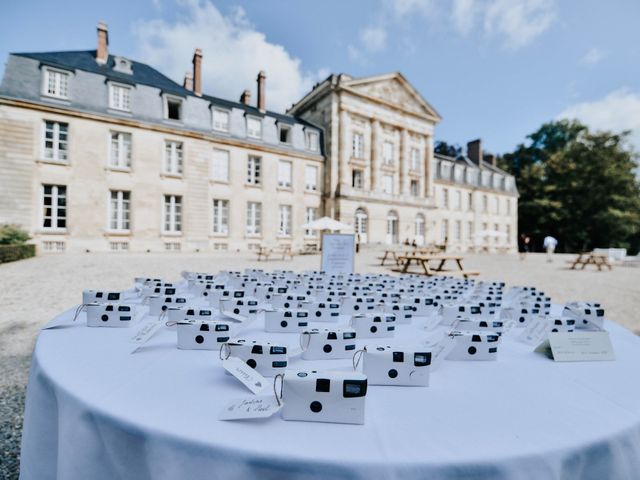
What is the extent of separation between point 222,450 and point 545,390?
1164 mm

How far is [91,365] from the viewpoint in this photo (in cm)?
129

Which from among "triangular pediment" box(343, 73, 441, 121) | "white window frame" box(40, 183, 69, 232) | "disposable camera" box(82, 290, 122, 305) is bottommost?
"disposable camera" box(82, 290, 122, 305)

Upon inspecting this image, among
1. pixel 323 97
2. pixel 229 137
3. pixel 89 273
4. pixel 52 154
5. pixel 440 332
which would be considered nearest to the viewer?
pixel 440 332

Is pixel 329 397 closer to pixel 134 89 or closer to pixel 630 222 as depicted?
pixel 134 89

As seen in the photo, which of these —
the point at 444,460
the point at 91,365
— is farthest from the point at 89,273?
the point at 444,460

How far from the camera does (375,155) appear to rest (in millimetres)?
24750

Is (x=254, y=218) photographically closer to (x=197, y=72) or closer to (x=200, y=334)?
(x=197, y=72)

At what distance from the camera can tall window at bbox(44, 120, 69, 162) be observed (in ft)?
48.1

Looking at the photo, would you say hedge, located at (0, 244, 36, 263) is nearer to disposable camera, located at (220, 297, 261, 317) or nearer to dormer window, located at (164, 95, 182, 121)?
dormer window, located at (164, 95, 182, 121)

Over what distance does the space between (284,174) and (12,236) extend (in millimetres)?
14088

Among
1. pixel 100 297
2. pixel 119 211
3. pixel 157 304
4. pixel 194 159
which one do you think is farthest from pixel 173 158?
pixel 157 304

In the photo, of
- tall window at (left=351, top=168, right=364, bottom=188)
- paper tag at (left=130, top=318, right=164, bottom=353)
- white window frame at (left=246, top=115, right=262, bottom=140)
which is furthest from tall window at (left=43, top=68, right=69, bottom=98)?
paper tag at (left=130, top=318, right=164, bottom=353)

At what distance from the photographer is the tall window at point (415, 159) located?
2742 centimetres

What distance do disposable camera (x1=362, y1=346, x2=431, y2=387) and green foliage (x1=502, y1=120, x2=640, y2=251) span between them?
140ft
